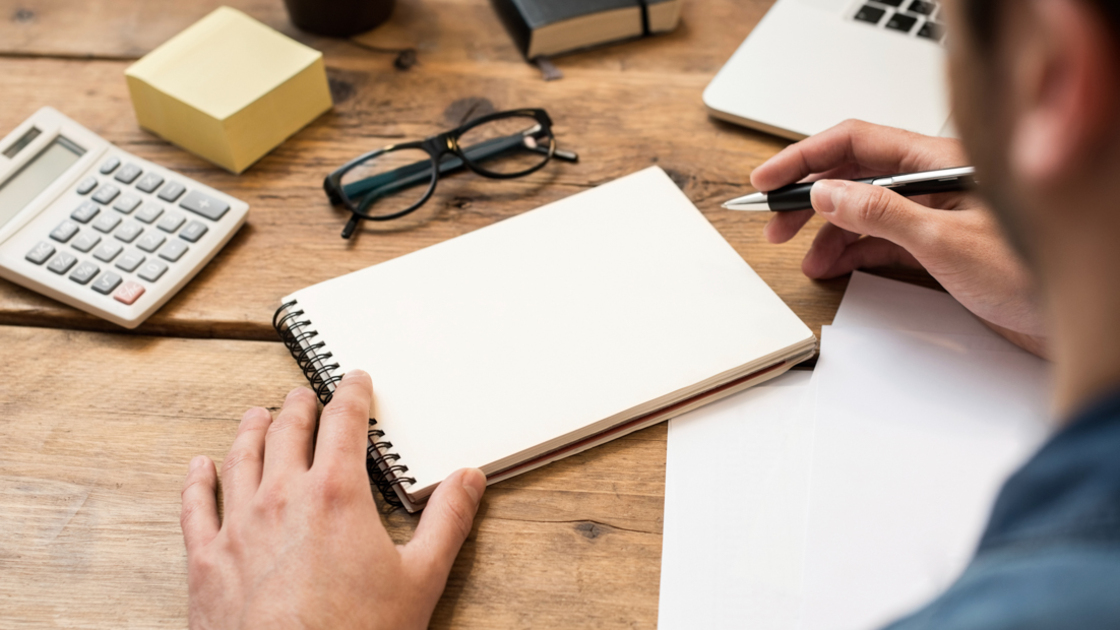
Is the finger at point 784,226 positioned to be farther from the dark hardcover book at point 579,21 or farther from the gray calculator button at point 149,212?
the gray calculator button at point 149,212

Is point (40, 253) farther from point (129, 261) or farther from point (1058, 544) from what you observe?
point (1058, 544)

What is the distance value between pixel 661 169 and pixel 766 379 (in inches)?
11.1

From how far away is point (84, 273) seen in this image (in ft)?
2.67

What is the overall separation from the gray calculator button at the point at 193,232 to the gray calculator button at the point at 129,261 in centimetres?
5

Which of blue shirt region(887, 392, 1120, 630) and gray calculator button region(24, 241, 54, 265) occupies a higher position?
blue shirt region(887, 392, 1120, 630)

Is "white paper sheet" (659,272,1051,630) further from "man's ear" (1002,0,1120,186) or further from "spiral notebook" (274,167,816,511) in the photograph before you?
"man's ear" (1002,0,1120,186)

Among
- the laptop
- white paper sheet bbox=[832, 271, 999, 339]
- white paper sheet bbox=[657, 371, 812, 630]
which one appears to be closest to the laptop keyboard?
the laptop

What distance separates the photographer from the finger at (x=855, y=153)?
0.82 metres

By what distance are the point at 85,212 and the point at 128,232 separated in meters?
0.05

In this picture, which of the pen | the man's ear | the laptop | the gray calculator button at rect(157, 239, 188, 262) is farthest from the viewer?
the laptop

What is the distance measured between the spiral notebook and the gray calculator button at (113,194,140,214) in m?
0.22

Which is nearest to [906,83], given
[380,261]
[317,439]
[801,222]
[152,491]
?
[801,222]

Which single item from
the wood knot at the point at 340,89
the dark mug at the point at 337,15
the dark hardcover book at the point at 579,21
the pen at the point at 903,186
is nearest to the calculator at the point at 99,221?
the wood knot at the point at 340,89

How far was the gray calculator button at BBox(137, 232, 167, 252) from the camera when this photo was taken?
2.76ft
